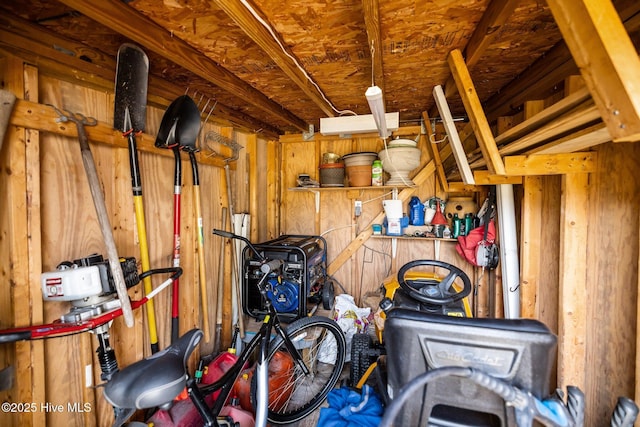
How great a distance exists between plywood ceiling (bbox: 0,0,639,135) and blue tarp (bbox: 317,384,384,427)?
2.06 m

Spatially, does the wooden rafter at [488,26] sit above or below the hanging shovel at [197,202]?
above

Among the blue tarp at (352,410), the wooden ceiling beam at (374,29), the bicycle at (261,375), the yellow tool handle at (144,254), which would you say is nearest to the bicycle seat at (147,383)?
the bicycle at (261,375)

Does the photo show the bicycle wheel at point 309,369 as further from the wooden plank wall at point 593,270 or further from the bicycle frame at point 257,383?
the wooden plank wall at point 593,270

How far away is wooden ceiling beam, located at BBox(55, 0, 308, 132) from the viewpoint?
1.03 metres

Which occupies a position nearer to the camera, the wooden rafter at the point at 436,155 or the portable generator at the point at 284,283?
the portable generator at the point at 284,283

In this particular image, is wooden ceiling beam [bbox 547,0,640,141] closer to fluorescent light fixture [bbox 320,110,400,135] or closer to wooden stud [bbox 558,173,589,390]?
wooden stud [bbox 558,173,589,390]

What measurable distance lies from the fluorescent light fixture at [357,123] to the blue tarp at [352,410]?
200cm

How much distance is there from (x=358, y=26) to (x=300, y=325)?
1.91m

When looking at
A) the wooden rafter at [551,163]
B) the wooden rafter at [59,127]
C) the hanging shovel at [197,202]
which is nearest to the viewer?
the wooden rafter at [59,127]

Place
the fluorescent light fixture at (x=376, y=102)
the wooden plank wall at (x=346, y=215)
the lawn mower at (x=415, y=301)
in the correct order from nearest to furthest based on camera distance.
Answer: the fluorescent light fixture at (x=376, y=102)
the lawn mower at (x=415, y=301)
the wooden plank wall at (x=346, y=215)

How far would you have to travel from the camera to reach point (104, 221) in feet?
4.01

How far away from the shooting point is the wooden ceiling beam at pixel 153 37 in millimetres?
1025

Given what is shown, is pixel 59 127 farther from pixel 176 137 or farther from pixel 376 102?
pixel 376 102

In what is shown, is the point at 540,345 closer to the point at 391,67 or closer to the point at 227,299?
the point at 391,67
